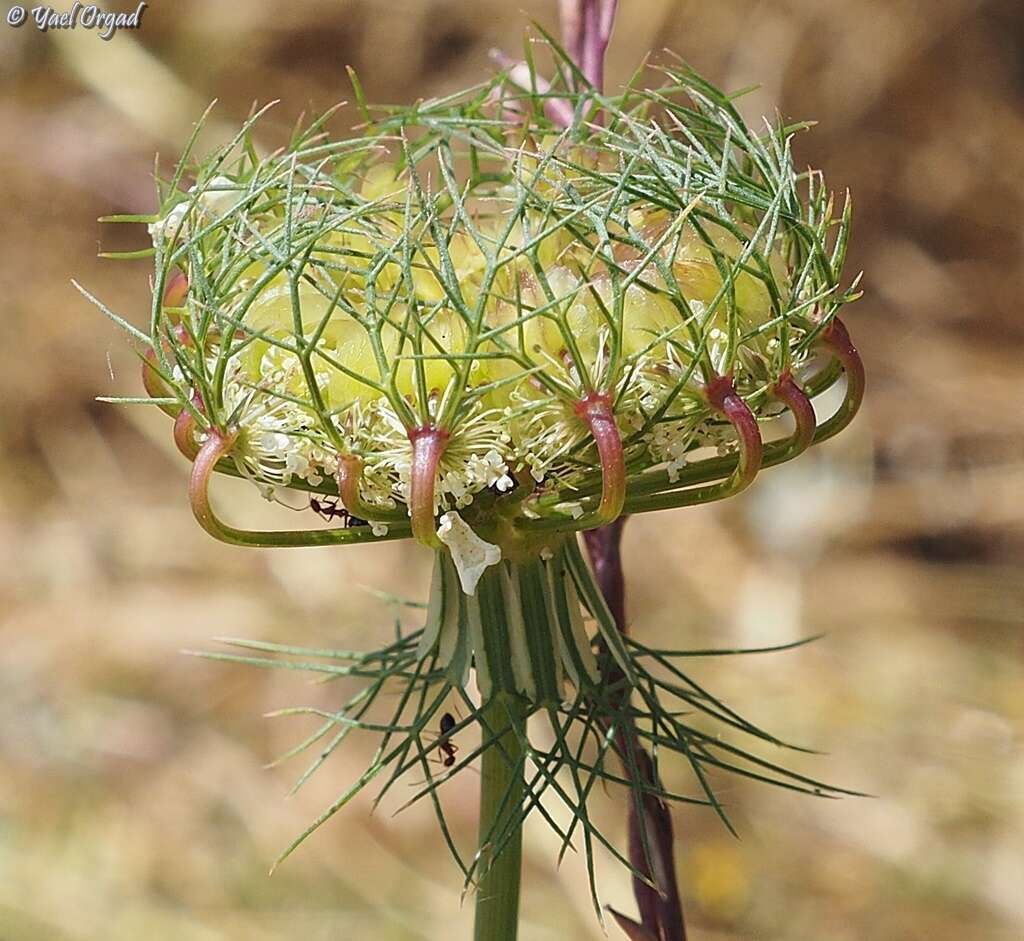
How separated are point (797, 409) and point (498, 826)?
27 cm

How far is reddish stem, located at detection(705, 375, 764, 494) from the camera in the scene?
1.79 ft

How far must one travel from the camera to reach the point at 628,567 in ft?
7.89

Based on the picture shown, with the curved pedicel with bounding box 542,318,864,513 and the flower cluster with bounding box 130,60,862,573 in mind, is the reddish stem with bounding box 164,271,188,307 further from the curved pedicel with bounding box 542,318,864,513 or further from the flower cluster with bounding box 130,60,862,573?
the curved pedicel with bounding box 542,318,864,513

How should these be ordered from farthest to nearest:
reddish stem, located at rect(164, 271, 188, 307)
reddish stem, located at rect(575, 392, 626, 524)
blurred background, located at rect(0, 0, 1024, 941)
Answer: blurred background, located at rect(0, 0, 1024, 941) → reddish stem, located at rect(164, 271, 188, 307) → reddish stem, located at rect(575, 392, 626, 524)

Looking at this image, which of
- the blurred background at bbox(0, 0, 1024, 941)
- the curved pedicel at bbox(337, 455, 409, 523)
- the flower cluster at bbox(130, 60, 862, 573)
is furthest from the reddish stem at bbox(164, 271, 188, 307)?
the blurred background at bbox(0, 0, 1024, 941)

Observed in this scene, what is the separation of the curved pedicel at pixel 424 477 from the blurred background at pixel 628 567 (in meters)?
1.31

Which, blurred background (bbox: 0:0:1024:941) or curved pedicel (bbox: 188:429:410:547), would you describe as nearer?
curved pedicel (bbox: 188:429:410:547)

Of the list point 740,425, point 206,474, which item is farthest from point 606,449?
point 206,474

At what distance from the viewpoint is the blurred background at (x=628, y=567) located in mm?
1888

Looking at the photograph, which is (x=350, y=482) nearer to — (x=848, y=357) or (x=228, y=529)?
(x=228, y=529)

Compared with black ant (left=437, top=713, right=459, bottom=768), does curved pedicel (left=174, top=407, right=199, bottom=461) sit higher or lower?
higher

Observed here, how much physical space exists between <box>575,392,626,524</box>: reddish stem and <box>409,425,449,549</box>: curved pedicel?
0.06 metres

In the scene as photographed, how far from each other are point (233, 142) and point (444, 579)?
24 cm

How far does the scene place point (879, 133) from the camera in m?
2.58
